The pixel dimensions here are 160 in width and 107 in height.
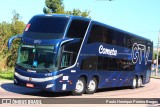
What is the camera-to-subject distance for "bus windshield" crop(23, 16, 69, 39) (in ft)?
60.3

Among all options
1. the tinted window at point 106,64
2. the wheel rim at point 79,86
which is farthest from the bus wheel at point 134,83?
the wheel rim at point 79,86

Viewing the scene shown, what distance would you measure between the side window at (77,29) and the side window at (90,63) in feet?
4.54

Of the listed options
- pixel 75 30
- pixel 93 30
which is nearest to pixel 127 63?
pixel 93 30

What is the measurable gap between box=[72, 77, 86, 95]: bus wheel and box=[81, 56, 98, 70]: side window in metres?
0.63

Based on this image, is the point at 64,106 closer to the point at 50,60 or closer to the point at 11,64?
the point at 50,60

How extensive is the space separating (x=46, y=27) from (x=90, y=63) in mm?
3415

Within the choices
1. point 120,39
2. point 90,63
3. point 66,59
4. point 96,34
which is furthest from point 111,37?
point 66,59

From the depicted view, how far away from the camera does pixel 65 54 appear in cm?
A: 1842

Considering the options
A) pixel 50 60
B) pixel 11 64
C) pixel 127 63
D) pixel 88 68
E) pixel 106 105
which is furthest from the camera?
pixel 11 64

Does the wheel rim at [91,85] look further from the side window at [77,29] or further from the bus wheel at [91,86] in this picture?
the side window at [77,29]

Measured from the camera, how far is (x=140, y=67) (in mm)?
29969

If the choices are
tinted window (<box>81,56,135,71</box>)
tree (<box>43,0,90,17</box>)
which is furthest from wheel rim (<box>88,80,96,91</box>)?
tree (<box>43,0,90,17</box>)

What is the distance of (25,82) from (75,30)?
3.37m

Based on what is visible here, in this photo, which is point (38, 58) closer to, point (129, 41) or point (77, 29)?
point (77, 29)
